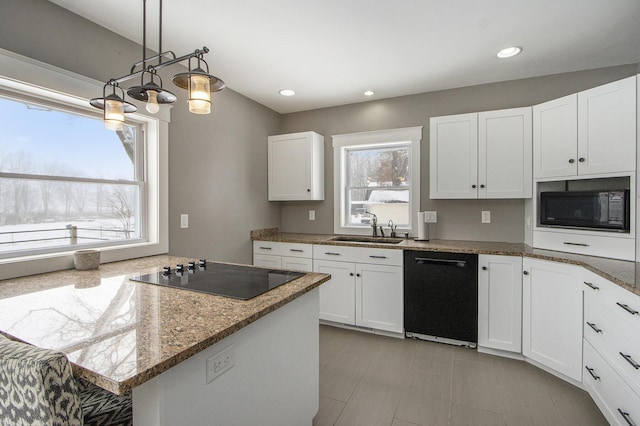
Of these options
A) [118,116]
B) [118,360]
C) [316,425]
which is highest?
[118,116]

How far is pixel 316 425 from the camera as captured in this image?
1.81 meters

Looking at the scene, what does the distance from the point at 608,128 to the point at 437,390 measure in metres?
2.19

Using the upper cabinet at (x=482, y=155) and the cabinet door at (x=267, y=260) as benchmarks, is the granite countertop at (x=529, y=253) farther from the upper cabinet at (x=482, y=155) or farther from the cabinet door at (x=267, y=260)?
the upper cabinet at (x=482, y=155)

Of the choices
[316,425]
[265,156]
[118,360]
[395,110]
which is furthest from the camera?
[265,156]

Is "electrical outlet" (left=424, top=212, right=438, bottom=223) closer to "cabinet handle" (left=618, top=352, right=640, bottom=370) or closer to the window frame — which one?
"cabinet handle" (left=618, top=352, right=640, bottom=370)

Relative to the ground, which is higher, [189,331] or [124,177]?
[124,177]

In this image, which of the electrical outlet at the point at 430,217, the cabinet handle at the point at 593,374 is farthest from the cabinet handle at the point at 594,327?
the electrical outlet at the point at 430,217

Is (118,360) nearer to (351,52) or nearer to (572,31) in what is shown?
(351,52)

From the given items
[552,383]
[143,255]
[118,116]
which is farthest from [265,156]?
[552,383]

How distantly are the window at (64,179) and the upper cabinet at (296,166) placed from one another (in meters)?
1.63

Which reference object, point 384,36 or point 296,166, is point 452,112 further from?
point 296,166

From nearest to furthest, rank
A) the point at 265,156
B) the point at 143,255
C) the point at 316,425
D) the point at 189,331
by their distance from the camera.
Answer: the point at 189,331 < the point at 316,425 < the point at 143,255 < the point at 265,156

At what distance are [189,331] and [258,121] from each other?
3090 millimetres

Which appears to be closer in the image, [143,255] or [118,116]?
[118,116]
